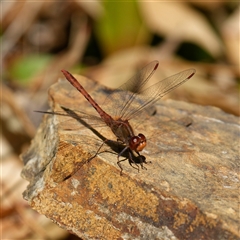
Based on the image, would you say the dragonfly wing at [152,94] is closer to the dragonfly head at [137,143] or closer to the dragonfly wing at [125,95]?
the dragonfly wing at [125,95]

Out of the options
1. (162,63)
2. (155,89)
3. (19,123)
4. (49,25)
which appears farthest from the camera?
(49,25)

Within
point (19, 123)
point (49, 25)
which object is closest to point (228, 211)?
point (19, 123)

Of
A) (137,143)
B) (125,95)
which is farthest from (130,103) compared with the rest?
(137,143)

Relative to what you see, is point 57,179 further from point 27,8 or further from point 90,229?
→ point 27,8

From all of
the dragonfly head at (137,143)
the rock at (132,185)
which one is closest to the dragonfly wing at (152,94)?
the rock at (132,185)

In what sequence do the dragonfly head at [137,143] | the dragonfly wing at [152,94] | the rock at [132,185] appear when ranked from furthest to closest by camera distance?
the dragonfly wing at [152,94]
the dragonfly head at [137,143]
the rock at [132,185]

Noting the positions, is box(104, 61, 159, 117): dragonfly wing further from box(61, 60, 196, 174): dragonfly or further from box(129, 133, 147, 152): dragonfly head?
box(129, 133, 147, 152): dragonfly head
